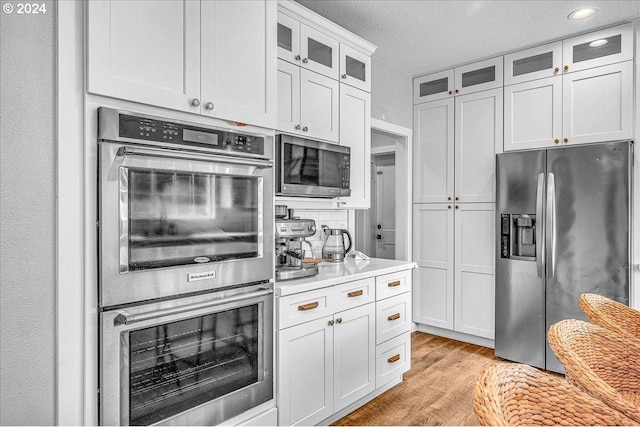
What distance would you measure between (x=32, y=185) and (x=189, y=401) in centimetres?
104

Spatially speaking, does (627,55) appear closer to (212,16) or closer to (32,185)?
(212,16)

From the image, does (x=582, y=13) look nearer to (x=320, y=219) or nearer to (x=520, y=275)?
(x=520, y=275)

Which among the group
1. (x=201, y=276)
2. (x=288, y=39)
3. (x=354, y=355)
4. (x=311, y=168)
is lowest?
A: (x=354, y=355)

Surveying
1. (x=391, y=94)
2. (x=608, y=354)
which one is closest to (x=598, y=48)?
(x=391, y=94)

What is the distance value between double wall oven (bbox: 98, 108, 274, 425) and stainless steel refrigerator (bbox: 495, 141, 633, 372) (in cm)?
238

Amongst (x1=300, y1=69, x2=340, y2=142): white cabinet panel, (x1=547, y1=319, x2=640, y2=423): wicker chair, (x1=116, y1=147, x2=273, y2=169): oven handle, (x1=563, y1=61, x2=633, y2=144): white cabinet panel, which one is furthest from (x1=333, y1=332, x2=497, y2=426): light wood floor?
(x1=563, y1=61, x2=633, y2=144): white cabinet panel

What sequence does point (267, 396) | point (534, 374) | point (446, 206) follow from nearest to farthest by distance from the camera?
point (534, 374), point (267, 396), point (446, 206)

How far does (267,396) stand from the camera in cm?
189

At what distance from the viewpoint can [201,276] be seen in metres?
1.64

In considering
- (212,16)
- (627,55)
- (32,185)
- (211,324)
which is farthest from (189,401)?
(627,55)

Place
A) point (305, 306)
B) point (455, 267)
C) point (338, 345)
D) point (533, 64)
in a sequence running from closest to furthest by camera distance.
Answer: point (305, 306)
point (338, 345)
point (533, 64)
point (455, 267)

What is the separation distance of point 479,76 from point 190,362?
11.7ft

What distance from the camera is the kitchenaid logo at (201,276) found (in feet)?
5.24

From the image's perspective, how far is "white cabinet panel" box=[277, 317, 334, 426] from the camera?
1978mm
